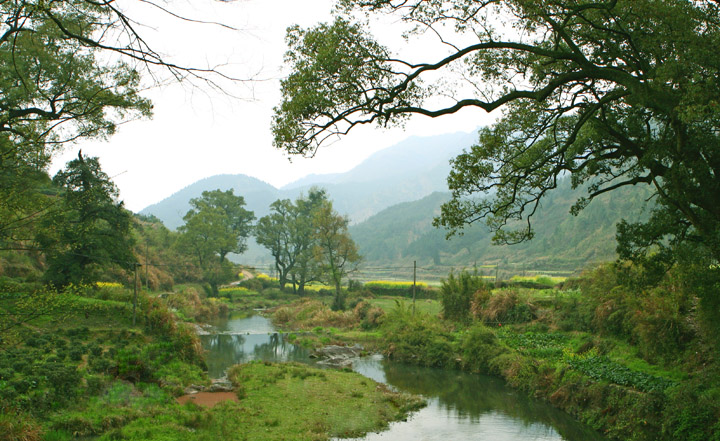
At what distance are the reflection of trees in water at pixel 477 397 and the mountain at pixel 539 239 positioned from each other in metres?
22.6

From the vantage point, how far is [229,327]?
32.8m

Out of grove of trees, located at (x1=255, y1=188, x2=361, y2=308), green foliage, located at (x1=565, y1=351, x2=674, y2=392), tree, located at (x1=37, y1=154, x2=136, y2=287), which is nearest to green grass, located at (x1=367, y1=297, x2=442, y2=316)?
grove of trees, located at (x1=255, y1=188, x2=361, y2=308)

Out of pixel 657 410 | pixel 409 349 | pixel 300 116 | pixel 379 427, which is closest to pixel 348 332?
pixel 409 349

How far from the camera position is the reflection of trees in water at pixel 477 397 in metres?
13.3

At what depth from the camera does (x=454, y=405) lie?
49.4 ft

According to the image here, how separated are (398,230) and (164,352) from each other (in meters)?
97.1

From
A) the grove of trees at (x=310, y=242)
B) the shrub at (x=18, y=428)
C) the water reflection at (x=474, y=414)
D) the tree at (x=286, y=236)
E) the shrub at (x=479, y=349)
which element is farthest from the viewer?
the tree at (x=286, y=236)

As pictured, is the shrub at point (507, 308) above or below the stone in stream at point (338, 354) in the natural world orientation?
above

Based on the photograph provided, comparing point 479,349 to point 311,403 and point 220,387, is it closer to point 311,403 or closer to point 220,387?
point 311,403

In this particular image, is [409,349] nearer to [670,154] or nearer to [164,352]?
[164,352]

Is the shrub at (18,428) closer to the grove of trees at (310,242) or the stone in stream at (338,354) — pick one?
the stone in stream at (338,354)

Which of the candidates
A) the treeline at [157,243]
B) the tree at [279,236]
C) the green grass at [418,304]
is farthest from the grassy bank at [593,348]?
the tree at [279,236]

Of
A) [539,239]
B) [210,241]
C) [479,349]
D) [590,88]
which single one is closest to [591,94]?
[590,88]

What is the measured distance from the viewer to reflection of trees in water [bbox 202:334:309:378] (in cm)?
2144
